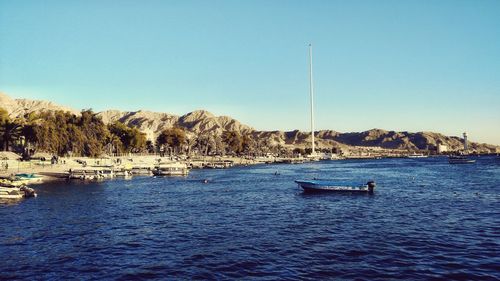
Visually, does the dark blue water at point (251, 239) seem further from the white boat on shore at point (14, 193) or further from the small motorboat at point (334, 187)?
the small motorboat at point (334, 187)

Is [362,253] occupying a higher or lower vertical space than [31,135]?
lower

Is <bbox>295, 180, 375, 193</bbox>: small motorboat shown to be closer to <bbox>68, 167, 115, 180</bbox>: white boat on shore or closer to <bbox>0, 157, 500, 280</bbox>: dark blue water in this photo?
<bbox>0, 157, 500, 280</bbox>: dark blue water

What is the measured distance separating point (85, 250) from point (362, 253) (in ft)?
73.0

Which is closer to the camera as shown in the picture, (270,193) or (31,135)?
(270,193)

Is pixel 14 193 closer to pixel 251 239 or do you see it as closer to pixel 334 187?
pixel 251 239

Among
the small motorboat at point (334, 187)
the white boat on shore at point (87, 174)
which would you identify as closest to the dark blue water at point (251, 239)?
the small motorboat at point (334, 187)

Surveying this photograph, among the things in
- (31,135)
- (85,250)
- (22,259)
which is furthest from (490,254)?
(31,135)

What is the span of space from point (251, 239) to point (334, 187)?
4298 centimetres

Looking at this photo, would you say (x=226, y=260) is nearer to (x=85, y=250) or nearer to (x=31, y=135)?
(x=85, y=250)

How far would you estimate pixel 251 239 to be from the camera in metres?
36.0

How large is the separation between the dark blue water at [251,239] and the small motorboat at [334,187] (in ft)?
35.4

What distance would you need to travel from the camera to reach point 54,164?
381 ft

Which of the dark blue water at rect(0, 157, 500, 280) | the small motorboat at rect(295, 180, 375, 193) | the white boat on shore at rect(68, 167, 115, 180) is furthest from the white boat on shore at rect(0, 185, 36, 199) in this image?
the small motorboat at rect(295, 180, 375, 193)

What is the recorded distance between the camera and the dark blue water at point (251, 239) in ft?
89.0
